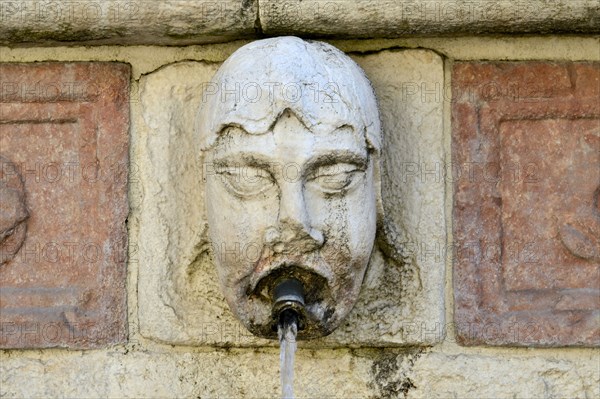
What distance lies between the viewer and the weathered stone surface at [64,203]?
2.52 m

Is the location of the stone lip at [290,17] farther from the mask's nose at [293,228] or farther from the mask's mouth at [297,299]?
the mask's mouth at [297,299]

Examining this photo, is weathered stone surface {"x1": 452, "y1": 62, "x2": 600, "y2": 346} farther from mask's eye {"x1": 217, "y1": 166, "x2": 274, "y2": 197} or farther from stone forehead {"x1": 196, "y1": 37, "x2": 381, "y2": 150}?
mask's eye {"x1": 217, "y1": 166, "x2": 274, "y2": 197}

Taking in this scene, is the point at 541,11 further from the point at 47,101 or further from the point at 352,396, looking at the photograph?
the point at 47,101

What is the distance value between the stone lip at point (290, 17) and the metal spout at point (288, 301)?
19.1 inches

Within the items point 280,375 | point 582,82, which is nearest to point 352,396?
point 280,375

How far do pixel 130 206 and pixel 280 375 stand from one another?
0.44 m

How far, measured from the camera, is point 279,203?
2260mm

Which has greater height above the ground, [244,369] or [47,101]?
[47,101]

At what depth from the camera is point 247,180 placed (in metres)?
2.28

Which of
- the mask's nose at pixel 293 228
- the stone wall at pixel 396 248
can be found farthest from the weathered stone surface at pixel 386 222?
the mask's nose at pixel 293 228

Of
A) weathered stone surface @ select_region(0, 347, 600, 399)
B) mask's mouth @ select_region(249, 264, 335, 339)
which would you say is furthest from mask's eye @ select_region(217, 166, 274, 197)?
weathered stone surface @ select_region(0, 347, 600, 399)

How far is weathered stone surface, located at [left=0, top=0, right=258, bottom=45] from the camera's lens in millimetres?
2387

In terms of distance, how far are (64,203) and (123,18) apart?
0.39 m

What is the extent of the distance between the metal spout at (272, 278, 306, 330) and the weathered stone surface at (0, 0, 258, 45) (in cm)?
49
